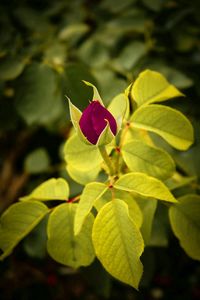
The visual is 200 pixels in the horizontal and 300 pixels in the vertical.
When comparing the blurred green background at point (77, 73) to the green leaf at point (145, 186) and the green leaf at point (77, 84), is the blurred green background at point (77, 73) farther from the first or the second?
the green leaf at point (145, 186)

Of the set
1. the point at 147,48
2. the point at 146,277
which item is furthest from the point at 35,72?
the point at 146,277

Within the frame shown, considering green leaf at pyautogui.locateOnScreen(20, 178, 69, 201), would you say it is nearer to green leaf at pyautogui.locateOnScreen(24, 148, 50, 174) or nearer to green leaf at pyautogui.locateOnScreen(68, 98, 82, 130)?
green leaf at pyautogui.locateOnScreen(68, 98, 82, 130)

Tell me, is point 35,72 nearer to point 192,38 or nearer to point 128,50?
point 128,50

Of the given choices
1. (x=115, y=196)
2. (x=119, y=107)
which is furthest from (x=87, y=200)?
(x=119, y=107)

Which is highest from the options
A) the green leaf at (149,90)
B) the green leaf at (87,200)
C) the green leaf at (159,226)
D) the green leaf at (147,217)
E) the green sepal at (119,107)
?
the green sepal at (119,107)

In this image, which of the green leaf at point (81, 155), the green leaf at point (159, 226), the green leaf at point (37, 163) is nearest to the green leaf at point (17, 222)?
the green leaf at point (81, 155)

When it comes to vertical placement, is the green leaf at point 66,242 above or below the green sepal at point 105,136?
below

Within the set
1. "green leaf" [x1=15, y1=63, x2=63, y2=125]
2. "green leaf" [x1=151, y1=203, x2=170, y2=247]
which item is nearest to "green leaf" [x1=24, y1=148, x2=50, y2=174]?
"green leaf" [x1=15, y1=63, x2=63, y2=125]
